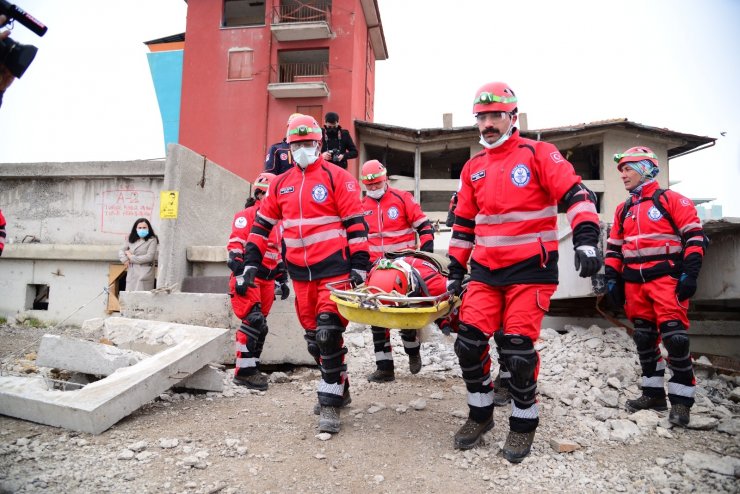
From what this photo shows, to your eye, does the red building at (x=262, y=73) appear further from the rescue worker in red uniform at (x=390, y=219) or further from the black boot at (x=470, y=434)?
the black boot at (x=470, y=434)

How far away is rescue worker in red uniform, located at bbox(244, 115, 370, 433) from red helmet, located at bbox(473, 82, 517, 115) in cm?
125

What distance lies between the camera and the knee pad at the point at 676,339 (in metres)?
4.11

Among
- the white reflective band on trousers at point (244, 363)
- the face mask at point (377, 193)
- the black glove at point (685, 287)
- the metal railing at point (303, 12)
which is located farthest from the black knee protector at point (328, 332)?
the metal railing at point (303, 12)

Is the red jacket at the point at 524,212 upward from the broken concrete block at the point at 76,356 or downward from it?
upward

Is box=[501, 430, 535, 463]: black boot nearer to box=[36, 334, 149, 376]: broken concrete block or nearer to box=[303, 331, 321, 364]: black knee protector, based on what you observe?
box=[303, 331, 321, 364]: black knee protector

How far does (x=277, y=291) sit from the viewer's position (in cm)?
563

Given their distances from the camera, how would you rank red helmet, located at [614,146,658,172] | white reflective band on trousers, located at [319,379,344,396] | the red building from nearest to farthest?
1. white reflective band on trousers, located at [319,379,344,396]
2. red helmet, located at [614,146,658,172]
3. the red building

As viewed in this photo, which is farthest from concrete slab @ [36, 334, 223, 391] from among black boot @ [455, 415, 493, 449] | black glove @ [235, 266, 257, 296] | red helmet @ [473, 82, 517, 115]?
red helmet @ [473, 82, 517, 115]

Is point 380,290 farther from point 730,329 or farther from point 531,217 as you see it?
point 730,329

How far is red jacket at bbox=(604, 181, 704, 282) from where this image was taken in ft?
14.1

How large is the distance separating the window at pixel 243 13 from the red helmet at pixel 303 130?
23.7 meters

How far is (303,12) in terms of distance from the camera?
24.7 metres

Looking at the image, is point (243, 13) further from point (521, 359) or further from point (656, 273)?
point (521, 359)

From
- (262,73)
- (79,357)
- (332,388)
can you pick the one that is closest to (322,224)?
(332,388)
